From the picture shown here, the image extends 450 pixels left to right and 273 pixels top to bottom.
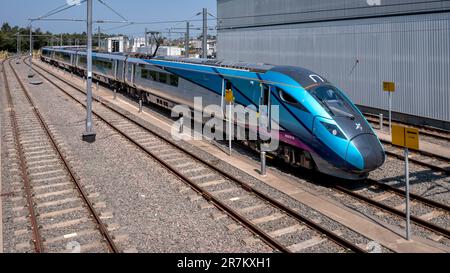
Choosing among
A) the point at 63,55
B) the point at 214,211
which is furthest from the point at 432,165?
the point at 63,55

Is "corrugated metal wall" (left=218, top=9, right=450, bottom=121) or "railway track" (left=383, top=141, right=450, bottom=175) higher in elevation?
"corrugated metal wall" (left=218, top=9, right=450, bottom=121)

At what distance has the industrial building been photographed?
1923 cm

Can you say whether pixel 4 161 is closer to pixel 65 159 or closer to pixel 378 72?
pixel 65 159

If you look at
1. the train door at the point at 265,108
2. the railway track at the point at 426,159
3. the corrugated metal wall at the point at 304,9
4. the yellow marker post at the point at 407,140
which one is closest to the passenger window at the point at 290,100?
the train door at the point at 265,108

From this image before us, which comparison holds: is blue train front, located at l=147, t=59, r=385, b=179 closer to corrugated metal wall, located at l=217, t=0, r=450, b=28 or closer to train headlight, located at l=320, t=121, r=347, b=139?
train headlight, located at l=320, t=121, r=347, b=139

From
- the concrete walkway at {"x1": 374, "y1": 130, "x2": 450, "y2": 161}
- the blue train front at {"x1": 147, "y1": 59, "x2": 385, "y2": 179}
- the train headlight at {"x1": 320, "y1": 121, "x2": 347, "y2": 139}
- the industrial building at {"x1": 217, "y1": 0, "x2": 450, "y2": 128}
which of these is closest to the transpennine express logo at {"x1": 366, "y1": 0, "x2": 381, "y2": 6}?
the industrial building at {"x1": 217, "y1": 0, "x2": 450, "y2": 128}

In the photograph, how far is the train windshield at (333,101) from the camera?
443 inches

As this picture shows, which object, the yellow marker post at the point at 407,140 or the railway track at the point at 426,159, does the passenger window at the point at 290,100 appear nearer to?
the yellow marker post at the point at 407,140

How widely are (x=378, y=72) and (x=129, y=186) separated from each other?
15438 mm

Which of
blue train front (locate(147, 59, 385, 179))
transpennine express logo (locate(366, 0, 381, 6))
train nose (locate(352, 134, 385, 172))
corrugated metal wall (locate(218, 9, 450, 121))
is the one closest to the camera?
train nose (locate(352, 134, 385, 172))

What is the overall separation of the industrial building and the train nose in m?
9.94

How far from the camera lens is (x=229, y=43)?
3716 centimetres

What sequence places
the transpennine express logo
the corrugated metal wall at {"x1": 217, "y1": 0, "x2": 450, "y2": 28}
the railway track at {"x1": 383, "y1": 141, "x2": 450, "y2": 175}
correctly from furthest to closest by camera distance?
the transpennine express logo < the corrugated metal wall at {"x1": 217, "y1": 0, "x2": 450, "y2": 28} < the railway track at {"x1": 383, "y1": 141, "x2": 450, "y2": 175}
